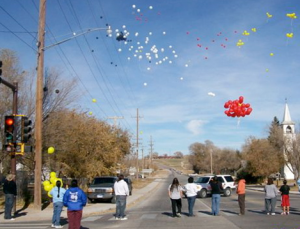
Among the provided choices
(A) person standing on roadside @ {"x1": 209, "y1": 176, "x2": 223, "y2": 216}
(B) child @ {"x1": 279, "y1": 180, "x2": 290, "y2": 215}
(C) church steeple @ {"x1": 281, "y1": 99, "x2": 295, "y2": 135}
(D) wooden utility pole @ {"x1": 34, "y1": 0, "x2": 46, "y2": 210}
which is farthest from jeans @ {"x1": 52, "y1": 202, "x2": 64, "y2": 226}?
(C) church steeple @ {"x1": 281, "y1": 99, "x2": 295, "y2": 135}

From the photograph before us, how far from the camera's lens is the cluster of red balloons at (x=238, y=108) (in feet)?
76.3

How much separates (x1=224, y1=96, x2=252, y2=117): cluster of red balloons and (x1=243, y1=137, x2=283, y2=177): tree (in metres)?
35.8

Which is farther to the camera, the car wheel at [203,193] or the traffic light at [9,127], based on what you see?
the car wheel at [203,193]

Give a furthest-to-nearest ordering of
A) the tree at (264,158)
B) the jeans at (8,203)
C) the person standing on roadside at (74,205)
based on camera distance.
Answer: the tree at (264,158) < the jeans at (8,203) < the person standing on roadside at (74,205)

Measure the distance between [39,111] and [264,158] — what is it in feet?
153

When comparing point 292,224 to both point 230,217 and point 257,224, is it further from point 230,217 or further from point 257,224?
point 230,217

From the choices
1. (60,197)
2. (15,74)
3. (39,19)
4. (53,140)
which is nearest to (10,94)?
(15,74)

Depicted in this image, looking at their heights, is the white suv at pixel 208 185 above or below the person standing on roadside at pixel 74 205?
below

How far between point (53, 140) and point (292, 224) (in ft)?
57.6

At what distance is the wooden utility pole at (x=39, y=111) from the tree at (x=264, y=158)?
145 feet

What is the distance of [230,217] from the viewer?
16.2m

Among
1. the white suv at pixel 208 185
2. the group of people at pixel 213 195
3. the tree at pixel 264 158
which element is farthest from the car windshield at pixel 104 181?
the tree at pixel 264 158

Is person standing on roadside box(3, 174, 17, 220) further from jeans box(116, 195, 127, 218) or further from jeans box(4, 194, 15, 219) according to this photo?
jeans box(116, 195, 127, 218)

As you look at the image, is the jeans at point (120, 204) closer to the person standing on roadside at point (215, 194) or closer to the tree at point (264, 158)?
the person standing on roadside at point (215, 194)
